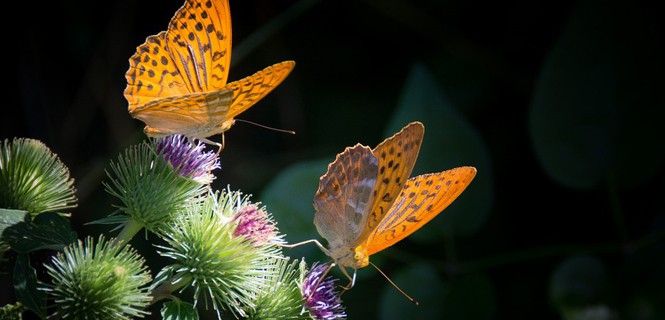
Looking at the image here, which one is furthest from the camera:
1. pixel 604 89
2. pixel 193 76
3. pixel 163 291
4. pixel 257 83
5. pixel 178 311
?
pixel 604 89

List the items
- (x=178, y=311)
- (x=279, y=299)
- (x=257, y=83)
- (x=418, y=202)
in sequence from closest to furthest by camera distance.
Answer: (x=178, y=311)
(x=279, y=299)
(x=257, y=83)
(x=418, y=202)

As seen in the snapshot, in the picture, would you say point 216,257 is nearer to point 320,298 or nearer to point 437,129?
point 320,298

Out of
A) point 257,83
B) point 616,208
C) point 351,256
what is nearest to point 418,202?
point 351,256

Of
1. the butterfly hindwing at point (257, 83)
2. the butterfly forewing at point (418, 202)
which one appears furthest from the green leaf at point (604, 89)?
the butterfly hindwing at point (257, 83)

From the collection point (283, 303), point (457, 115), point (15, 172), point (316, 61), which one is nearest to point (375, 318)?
point (457, 115)

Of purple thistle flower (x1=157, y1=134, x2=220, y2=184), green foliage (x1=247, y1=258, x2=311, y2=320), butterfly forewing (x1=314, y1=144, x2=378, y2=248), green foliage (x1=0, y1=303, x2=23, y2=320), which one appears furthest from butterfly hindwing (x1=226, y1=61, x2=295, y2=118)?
green foliage (x1=0, y1=303, x2=23, y2=320)

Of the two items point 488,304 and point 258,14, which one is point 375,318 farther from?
point 258,14

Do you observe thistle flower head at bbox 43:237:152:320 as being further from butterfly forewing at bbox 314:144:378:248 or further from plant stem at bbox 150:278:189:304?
butterfly forewing at bbox 314:144:378:248
